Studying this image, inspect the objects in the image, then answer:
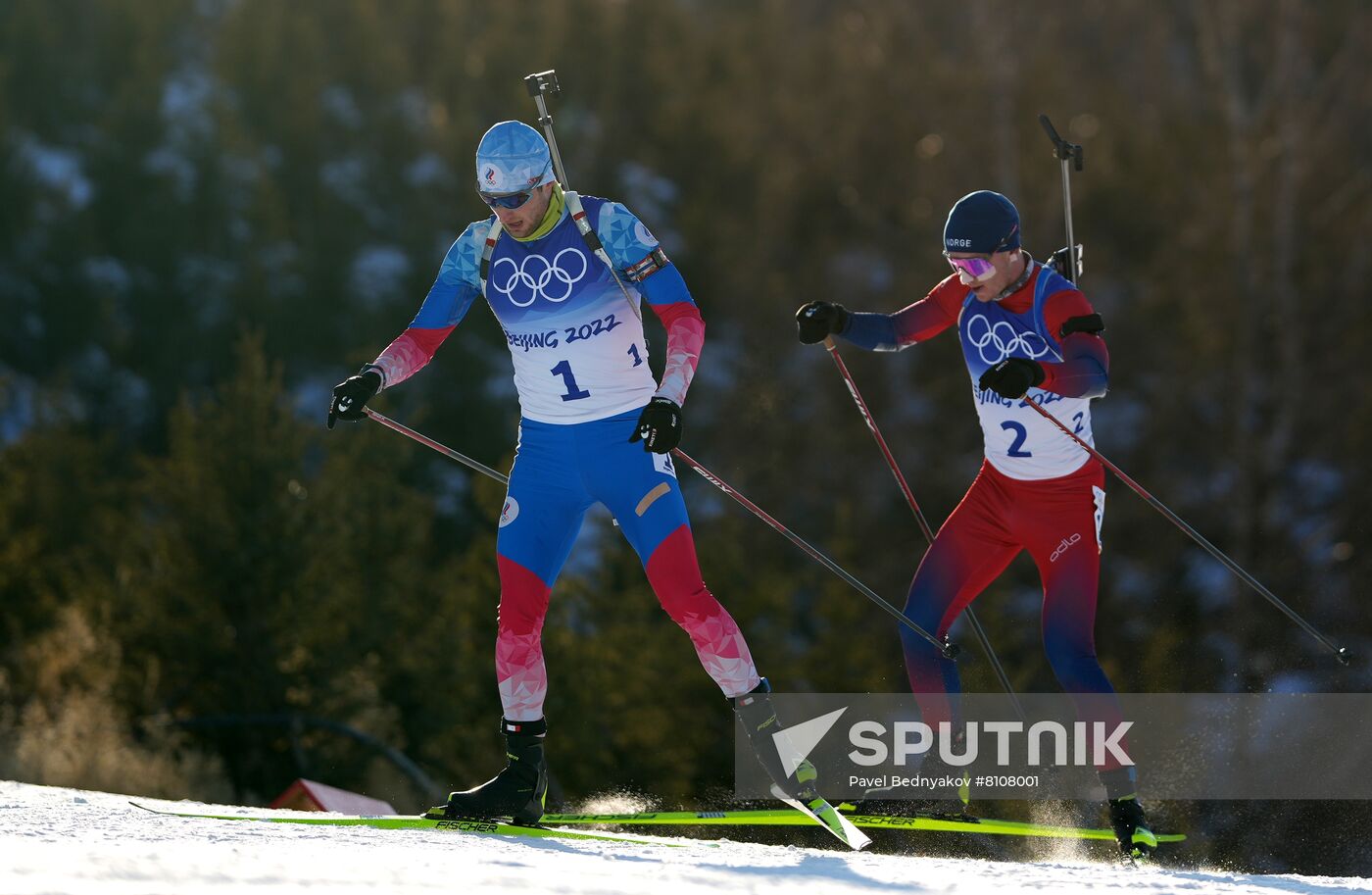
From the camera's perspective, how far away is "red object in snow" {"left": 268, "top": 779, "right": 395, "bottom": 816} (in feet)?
25.5

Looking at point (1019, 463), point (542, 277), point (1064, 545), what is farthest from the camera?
point (1019, 463)

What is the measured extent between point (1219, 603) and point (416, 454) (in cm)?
1230

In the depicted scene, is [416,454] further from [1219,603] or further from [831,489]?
[1219,603]

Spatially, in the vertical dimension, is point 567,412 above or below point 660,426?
above

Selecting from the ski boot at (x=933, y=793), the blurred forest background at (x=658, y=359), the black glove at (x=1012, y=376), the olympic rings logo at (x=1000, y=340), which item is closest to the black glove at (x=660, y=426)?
the black glove at (x=1012, y=376)

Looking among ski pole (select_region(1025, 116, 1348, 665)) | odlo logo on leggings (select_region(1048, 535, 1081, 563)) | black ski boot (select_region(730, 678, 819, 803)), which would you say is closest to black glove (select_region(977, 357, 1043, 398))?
ski pole (select_region(1025, 116, 1348, 665))

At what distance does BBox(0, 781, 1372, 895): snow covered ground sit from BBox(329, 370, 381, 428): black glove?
4.58ft

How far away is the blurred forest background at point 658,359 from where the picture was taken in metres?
14.4

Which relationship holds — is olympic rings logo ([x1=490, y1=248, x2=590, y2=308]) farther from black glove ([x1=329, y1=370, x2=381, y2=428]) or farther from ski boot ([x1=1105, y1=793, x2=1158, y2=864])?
ski boot ([x1=1105, y1=793, x2=1158, y2=864])

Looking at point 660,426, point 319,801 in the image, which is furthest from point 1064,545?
point 319,801

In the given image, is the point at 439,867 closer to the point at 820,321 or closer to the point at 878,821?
the point at 878,821

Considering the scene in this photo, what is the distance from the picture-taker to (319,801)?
7758mm

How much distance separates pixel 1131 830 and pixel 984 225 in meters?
2.17

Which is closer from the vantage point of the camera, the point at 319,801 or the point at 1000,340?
the point at 1000,340
